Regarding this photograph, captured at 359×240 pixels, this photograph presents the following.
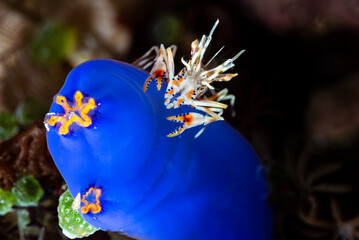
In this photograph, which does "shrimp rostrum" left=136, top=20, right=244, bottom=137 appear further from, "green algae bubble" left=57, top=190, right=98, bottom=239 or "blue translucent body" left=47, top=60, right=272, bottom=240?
"green algae bubble" left=57, top=190, right=98, bottom=239

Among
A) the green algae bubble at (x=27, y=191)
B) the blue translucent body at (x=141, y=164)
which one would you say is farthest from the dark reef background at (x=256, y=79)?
the blue translucent body at (x=141, y=164)

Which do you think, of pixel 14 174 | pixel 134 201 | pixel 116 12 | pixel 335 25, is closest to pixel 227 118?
pixel 134 201

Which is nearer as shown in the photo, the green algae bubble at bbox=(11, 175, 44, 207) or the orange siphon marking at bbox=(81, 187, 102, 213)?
the orange siphon marking at bbox=(81, 187, 102, 213)

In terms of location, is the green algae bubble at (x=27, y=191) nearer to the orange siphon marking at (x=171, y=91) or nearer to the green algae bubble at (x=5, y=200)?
the green algae bubble at (x=5, y=200)

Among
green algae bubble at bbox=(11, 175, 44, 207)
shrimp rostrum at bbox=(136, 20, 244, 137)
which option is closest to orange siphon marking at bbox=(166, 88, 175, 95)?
shrimp rostrum at bbox=(136, 20, 244, 137)

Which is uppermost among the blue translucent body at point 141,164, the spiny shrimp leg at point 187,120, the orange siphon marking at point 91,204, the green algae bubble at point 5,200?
the spiny shrimp leg at point 187,120

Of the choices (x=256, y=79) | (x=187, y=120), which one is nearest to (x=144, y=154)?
(x=187, y=120)
